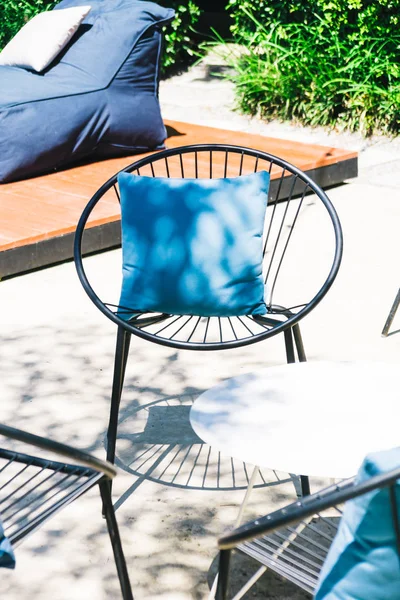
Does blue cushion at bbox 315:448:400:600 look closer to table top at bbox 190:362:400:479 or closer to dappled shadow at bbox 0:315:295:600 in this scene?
table top at bbox 190:362:400:479

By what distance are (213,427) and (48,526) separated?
2.35 ft

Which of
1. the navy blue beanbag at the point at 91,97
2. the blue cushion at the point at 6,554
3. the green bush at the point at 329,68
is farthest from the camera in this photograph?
the green bush at the point at 329,68

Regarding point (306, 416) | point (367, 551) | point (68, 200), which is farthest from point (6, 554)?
point (68, 200)

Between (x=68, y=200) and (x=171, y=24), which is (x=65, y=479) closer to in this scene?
(x=68, y=200)

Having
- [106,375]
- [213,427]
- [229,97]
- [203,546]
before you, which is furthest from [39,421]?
[229,97]

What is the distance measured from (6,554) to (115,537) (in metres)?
0.41

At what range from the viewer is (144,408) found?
3.15 m

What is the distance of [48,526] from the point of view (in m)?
2.49

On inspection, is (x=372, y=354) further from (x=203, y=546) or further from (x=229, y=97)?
(x=229, y=97)

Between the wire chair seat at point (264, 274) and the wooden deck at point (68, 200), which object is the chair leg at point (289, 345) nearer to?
the wire chair seat at point (264, 274)

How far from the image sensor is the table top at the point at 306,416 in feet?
6.32

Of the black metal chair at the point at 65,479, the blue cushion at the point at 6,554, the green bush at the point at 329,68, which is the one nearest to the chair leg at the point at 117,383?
the black metal chair at the point at 65,479

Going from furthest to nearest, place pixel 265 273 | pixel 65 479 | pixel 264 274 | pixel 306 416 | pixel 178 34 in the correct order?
pixel 178 34
pixel 264 274
pixel 265 273
pixel 306 416
pixel 65 479

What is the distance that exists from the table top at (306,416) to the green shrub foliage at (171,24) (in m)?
6.61
